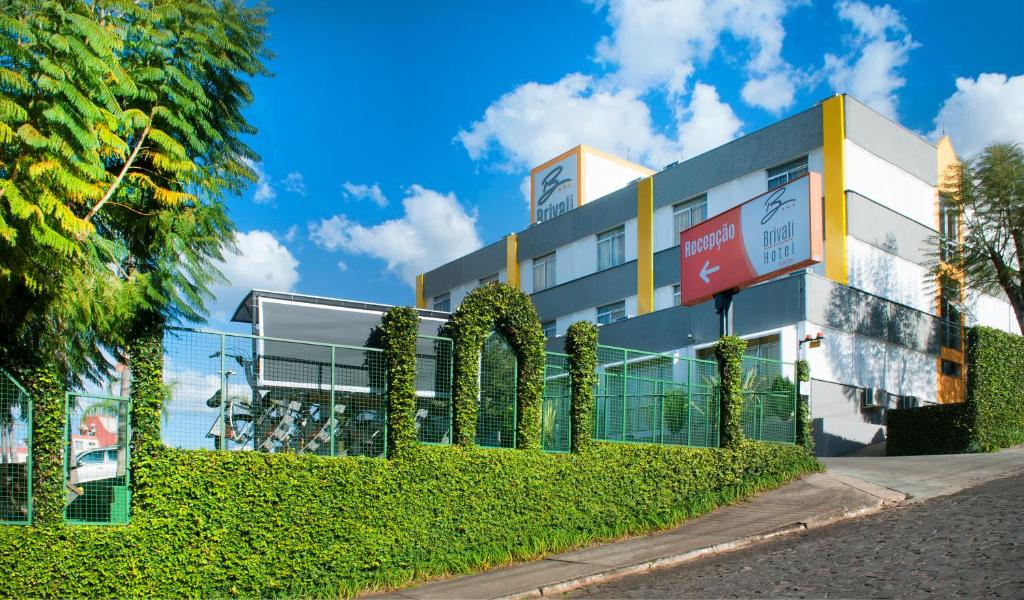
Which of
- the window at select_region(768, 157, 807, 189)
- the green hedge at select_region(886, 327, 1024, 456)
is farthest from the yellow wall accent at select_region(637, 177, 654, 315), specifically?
the green hedge at select_region(886, 327, 1024, 456)

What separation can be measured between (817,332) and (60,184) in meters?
21.6

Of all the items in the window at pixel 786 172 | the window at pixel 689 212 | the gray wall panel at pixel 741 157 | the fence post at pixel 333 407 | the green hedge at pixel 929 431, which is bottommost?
the green hedge at pixel 929 431

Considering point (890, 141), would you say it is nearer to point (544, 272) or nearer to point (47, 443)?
point (544, 272)

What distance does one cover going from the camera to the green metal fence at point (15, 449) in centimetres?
1108

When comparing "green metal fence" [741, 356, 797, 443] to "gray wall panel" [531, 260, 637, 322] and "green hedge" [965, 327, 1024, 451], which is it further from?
"gray wall panel" [531, 260, 637, 322]

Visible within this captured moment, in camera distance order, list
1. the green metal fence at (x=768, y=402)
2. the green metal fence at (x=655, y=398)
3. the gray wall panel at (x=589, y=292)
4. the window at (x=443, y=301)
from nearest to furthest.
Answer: the green metal fence at (x=655, y=398), the green metal fence at (x=768, y=402), the gray wall panel at (x=589, y=292), the window at (x=443, y=301)

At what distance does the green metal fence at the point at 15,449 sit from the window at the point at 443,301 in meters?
36.6

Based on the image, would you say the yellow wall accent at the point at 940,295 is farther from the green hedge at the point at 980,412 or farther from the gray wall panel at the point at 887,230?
the green hedge at the point at 980,412

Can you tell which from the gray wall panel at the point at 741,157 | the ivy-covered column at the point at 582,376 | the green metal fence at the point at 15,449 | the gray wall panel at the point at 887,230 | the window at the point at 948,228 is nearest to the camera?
the green metal fence at the point at 15,449

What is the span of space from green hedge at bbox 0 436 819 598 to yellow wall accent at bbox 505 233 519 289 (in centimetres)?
2568

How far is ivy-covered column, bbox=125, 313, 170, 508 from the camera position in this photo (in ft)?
38.5

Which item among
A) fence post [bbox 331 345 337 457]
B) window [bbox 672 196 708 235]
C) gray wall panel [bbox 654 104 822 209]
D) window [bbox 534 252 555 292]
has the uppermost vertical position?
gray wall panel [bbox 654 104 822 209]

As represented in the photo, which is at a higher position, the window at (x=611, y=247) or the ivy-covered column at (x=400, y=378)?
the window at (x=611, y=247)

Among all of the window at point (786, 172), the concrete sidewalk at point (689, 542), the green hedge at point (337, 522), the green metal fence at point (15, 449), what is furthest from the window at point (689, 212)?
the green metal fence at point (15, 449)
